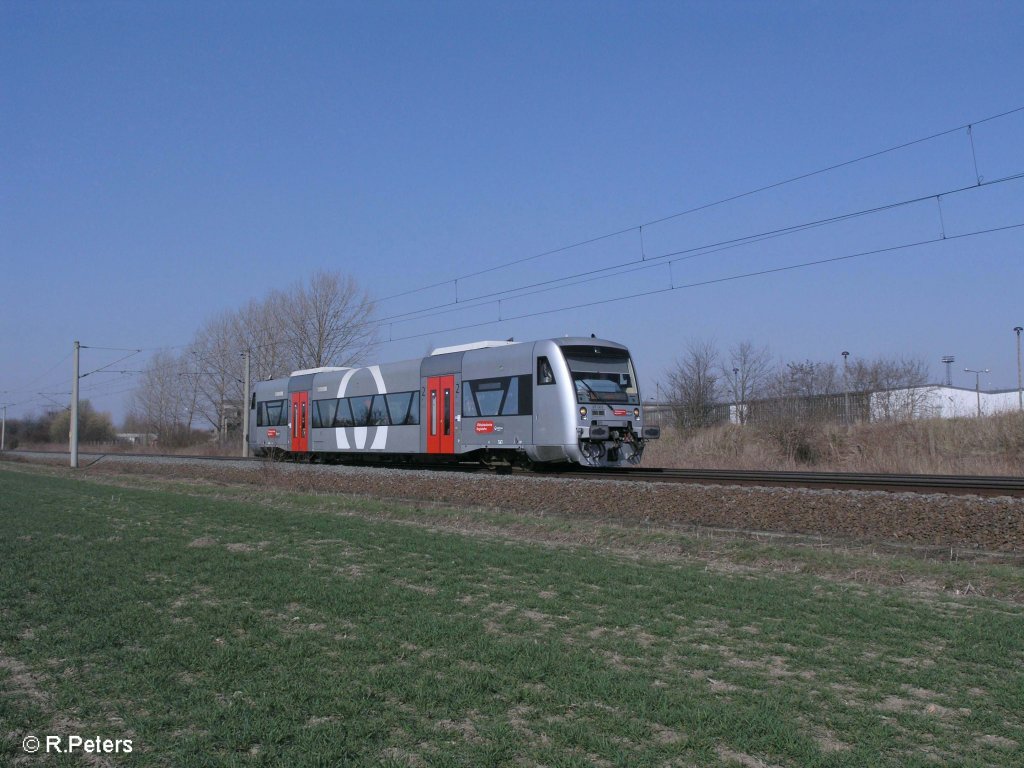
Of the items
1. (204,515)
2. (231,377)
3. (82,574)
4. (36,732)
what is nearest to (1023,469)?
(204,515)

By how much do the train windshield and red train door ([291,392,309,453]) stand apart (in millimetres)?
15579

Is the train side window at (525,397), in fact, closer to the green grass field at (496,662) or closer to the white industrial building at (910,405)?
the green grass field at (496,662)

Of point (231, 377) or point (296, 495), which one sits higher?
point (231, 377)

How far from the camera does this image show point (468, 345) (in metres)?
25.9

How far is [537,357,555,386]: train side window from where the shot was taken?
21.6 m

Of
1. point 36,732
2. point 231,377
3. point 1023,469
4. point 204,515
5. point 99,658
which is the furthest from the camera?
point 231,377

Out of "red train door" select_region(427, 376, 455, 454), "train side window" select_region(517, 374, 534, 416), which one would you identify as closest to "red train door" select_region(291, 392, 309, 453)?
"red train door" select_region(427, 376, 455, 454)

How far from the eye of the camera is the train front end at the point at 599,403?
21.1 meters

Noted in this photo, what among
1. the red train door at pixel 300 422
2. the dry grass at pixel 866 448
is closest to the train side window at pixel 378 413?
the red train door at pixel 300 422

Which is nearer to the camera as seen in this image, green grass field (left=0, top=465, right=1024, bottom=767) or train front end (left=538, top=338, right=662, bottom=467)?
green grass field (left=0, top=465, right=1024, bottom=767)

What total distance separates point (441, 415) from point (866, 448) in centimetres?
1366

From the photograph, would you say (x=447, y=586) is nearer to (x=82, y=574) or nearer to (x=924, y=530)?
(x=82, y=574)

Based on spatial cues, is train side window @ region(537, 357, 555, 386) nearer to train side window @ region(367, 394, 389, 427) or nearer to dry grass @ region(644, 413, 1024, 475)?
train side window @ region(367, 394, 389, 427)

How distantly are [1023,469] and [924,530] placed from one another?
14.1m
